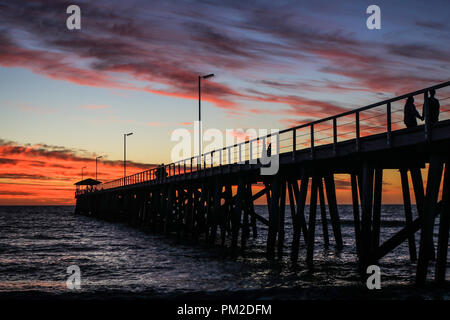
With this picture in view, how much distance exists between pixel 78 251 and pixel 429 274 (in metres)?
16.5

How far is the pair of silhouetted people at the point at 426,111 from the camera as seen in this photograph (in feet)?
37.0

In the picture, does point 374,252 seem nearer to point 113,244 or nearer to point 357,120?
point 357,120

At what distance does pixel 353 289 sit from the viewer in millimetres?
12352

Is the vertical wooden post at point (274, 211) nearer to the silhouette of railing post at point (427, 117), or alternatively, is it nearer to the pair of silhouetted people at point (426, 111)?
the pair of silhouetted people at point (426, 111)

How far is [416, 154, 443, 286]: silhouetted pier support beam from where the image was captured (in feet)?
35.3

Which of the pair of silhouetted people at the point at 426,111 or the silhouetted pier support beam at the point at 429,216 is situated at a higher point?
the pair of silhouetted people at the point at 426,111

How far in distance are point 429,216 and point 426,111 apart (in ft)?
7.30

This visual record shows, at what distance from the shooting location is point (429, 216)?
1094cm

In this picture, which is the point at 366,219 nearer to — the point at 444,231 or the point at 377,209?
the point at 377,209

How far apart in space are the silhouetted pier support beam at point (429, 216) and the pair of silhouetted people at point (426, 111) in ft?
3.21

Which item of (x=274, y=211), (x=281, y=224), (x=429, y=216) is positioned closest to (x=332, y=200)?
(x=281, y=224)
